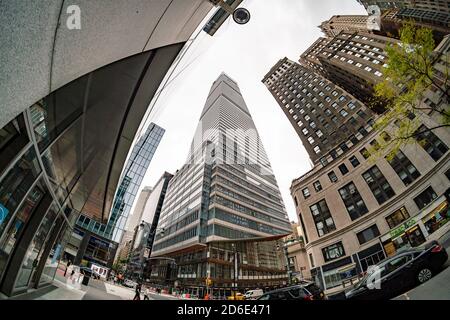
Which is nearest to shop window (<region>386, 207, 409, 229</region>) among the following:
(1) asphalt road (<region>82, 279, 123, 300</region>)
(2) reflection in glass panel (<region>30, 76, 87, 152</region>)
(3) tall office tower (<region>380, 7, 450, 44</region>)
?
(1) asphalt road (<region>82, 279, 123, 300</region>)

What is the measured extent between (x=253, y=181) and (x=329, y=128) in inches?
1275

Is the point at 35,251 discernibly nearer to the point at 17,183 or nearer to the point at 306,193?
the point at 17,183

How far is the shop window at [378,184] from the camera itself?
2240cm

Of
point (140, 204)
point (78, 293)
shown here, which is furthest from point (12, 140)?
point (140, 204)

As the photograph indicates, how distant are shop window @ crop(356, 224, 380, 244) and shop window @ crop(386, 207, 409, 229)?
163cm

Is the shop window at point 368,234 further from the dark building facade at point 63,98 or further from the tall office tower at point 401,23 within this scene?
the tall office tower at point 401,23

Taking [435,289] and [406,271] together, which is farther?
[406,271]

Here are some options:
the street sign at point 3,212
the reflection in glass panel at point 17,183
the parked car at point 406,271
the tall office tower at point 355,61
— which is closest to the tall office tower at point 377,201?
the parked car at point 406,271

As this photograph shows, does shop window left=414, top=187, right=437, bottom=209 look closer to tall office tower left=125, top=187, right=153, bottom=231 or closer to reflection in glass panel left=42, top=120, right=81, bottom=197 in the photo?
reflection in glass panel left=42, top=120, right=81, bottom=197

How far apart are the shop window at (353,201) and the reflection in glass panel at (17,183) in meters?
31.3

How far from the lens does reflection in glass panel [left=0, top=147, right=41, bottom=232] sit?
4041 mm

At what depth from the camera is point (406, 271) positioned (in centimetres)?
777

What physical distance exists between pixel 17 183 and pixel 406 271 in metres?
14.5
